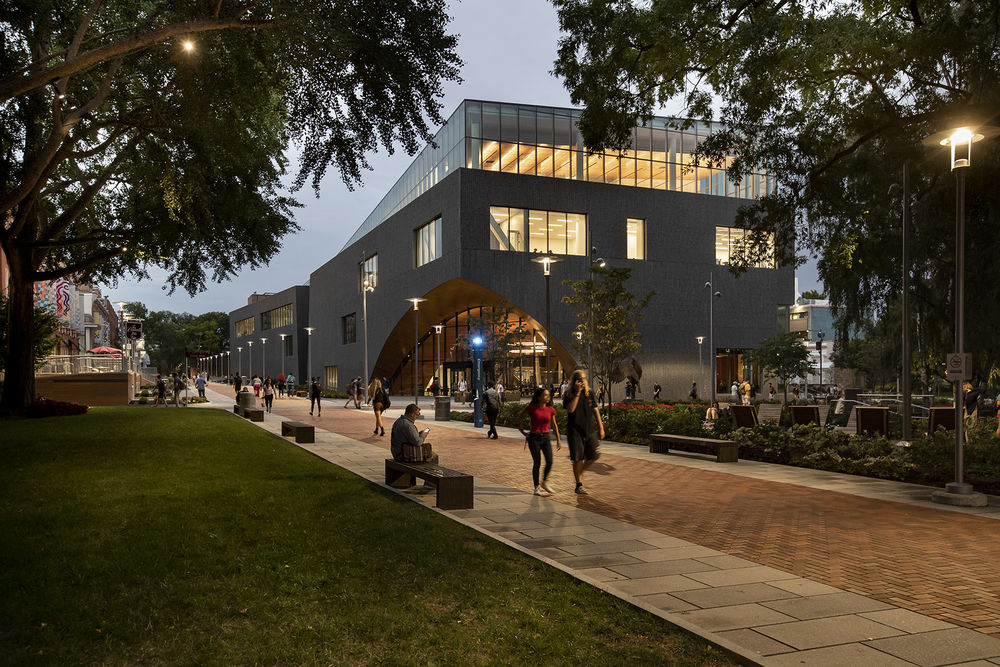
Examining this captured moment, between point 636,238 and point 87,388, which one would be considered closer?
point 87,388

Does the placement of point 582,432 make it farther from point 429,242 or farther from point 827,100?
point 429,242

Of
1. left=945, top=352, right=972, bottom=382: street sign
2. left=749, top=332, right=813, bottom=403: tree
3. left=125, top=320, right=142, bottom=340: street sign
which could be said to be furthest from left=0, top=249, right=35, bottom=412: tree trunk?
left=749, top=332, right=813, bottom=403: tree

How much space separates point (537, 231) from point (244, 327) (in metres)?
86.7

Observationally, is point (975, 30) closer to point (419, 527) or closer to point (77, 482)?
point (419, 527)

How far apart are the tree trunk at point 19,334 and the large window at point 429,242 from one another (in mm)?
31504

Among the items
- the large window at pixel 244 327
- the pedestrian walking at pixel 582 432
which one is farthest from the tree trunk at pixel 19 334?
the large window at pixel 244 327

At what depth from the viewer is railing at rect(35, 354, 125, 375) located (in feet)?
119

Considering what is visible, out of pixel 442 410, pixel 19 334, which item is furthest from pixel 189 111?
pixel 442 410

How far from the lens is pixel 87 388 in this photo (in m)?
37.0

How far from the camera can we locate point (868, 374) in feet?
251

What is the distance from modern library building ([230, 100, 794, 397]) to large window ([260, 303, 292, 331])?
4077 cm

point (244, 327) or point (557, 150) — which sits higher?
point (557, 150)

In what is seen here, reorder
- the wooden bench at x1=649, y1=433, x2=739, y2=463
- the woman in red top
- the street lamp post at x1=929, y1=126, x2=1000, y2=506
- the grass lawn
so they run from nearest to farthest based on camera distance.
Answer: the grass lawn → the street lamp post at x1=929, y1=126, x2=1000, y2=506 → the woman in red top → the wooden bench at x1=649, y1=433, x2=739, y2=463

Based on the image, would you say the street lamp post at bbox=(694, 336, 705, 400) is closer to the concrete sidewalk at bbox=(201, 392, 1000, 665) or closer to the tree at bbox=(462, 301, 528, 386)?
the tree at bbox=(462, 301, 528, 386)
